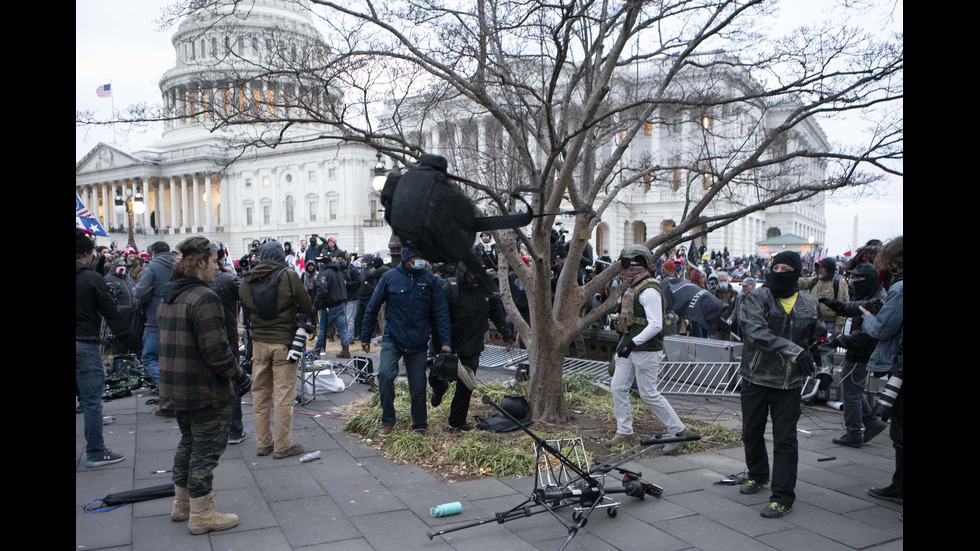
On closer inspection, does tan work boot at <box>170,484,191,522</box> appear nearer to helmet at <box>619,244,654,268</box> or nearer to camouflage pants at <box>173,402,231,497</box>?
camouflage pants at <box>173,402,231,497</box>

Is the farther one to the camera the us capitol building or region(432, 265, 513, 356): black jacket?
the us capitol building

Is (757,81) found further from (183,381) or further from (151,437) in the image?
(151,437)

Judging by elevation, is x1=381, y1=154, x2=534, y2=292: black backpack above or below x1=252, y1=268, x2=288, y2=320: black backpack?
above

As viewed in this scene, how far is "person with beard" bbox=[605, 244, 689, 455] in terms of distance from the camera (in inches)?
248

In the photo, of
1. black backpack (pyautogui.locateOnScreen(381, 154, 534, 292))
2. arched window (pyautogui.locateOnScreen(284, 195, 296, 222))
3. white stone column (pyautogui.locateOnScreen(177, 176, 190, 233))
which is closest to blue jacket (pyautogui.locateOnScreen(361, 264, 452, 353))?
black backpack (pyautogui.locateOnScreen(381, 154, 534, 292))

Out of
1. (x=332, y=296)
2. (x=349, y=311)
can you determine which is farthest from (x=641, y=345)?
(x=349, y=311)

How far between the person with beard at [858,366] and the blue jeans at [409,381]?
4.27 metres

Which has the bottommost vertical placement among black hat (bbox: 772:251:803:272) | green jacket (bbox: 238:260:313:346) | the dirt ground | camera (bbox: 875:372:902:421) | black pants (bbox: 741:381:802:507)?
the dirt ground

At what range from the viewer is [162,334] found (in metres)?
4.58

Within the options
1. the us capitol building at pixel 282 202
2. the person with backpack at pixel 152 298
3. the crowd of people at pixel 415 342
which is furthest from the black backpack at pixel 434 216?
the us capitol building at pixel 282 202

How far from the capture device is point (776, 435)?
5016mm

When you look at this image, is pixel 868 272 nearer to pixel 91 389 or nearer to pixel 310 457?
pixel 310 457

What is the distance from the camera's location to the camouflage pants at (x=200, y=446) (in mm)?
4523

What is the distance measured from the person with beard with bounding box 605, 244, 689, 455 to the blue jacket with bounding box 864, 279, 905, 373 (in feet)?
5.98
